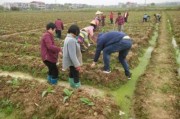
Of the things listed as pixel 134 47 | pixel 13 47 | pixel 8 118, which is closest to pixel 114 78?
pixel 8 118

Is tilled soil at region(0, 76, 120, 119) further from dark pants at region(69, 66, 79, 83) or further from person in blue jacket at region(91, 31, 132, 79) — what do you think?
person in blue jacket at region(91, 31, 132, 79)

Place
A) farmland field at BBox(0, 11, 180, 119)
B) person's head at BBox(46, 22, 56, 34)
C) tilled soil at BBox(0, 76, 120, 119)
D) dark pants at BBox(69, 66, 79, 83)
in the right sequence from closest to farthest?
tilled soil at BBox(0, 76, 120, 119) → farmland field at BBox(0, 11, 180, 119) → person's head at BBox(46, 22, 56, 34) → dark pants at BBox(69, 66, 79, 83)

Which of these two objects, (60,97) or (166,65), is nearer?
(60,97)

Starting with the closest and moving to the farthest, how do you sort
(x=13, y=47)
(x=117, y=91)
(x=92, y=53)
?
(x=117, y=91), (x=92, y=53), (x=13, y=47)

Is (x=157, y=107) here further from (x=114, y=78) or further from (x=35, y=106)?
(x=35, y=106)

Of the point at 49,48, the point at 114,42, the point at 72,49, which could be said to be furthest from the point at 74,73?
the point at 114,42

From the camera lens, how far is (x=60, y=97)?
4.51 m

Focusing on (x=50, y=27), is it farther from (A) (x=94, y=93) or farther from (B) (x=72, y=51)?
(A) (x=94, y=93)

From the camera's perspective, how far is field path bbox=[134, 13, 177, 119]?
4250mm

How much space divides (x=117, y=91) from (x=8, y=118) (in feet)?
8.45

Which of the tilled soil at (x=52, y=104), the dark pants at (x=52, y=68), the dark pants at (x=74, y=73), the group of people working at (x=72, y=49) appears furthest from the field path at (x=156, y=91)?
the dark pants at (x=52, y=68)

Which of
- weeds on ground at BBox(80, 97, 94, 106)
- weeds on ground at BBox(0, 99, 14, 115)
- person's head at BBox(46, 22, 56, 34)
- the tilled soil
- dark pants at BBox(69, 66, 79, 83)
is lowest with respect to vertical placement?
weeds on ground at BBox(0, 99, 14, 115)

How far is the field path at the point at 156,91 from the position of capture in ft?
13.9

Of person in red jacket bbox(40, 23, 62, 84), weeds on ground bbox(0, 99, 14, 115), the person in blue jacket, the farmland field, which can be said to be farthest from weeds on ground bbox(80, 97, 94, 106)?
the person in blue jacket
